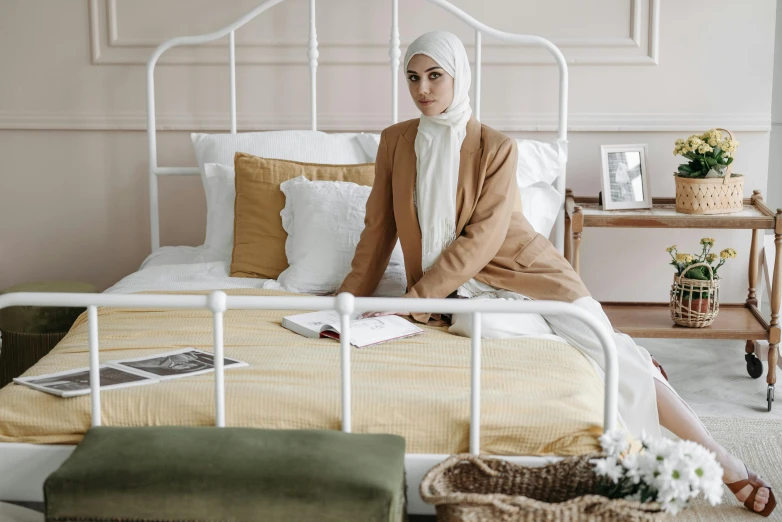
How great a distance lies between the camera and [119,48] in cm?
342

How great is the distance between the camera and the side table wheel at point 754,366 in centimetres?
331

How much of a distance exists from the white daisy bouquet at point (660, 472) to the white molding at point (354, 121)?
6.36 feet

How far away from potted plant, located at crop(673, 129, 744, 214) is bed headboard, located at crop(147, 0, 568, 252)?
0.40 metres

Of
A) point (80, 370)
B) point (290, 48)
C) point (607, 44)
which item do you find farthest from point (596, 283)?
point (80, 370)

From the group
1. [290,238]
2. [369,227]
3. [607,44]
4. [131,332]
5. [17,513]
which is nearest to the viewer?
[17,513]

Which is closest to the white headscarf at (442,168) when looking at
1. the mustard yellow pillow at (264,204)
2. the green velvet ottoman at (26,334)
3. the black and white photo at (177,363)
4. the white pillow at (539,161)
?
the mustard yellow pillow at (264,204)

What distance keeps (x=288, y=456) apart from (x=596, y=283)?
7.15 feet

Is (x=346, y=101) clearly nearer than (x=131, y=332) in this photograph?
No

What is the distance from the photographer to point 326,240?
2.70 meters

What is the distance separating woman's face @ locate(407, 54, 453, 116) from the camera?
2.40 m

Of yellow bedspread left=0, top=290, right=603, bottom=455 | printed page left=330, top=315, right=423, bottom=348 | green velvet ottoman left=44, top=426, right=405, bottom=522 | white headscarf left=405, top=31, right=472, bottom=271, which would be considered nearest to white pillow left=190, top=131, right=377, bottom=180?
white headscarf left=405, top=31, right=472, bottom=271

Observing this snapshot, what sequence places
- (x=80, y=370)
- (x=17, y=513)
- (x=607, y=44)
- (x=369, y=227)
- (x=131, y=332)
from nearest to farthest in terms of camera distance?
(x=17, y=513) < (x=80, y=370) < (x=131, y=332) < (x=369, y=227) < (x=607, y=44)

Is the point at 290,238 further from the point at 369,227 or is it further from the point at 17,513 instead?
the point at 17,513

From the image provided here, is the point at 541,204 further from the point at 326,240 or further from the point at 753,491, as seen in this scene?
the point at 753,491
